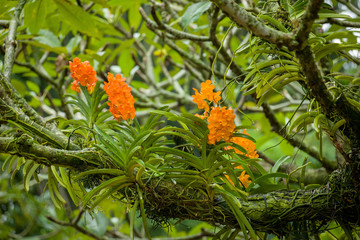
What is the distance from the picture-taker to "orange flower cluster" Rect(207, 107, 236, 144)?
85 centimetres

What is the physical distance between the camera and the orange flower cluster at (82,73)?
3.34 feet

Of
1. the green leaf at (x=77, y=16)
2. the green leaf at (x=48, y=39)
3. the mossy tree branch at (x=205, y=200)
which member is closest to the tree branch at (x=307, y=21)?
the mossy tree branch at (x=205, y=200)

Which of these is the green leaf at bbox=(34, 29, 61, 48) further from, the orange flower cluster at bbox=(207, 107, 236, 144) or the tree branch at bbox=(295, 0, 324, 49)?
the tree branch at bbox=(295, 0, 324, 49)

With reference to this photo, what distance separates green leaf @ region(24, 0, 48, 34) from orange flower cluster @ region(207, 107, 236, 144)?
948 millimetres

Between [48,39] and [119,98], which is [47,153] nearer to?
[119,98]

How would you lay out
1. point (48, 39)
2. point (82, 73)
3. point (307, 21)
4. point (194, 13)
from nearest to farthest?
1. point (307, 21)
2. point (82, 73)
3. point (194, 13)
4. point (48, 39)

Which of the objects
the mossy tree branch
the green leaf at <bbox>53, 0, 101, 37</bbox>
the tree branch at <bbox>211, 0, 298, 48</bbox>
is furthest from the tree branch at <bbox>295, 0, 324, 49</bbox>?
the green leaf at <bbox>53, 0, 101, 37</bbox>

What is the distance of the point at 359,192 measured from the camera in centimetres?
81

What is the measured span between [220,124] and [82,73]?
0.43 meters

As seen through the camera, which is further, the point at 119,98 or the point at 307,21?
the point at 119,98

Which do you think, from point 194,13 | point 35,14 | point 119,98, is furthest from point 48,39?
point 119,98

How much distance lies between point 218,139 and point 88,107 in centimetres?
42

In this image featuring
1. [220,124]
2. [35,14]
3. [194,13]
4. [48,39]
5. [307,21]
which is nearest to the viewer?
[307,21]

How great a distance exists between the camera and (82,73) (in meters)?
1.04
